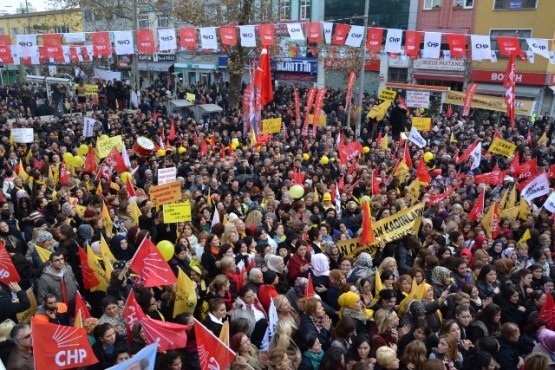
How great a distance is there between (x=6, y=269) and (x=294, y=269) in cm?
340

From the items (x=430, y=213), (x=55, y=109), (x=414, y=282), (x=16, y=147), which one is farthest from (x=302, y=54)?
(x=414, y=282)

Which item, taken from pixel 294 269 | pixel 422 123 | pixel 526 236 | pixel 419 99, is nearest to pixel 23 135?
pixel 294 269

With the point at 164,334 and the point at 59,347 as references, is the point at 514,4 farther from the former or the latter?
the point at 59,347

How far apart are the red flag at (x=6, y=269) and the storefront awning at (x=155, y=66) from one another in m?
42.0

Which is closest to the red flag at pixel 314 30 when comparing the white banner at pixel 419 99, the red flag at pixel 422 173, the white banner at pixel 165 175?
the white banner at pixel 419 99

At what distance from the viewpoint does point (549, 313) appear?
5625 millimetres

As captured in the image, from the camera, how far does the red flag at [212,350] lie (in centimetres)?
426

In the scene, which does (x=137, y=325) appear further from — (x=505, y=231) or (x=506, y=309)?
(x=505, y=231)

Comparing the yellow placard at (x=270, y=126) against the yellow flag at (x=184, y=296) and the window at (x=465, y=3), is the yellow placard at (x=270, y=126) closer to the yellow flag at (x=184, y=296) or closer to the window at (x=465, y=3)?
the yellow flag at (x=184, y=296)

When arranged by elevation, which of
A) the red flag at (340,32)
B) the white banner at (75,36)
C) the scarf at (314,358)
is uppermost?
the red flag at (340,32)

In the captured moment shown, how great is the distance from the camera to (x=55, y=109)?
25.2 metres

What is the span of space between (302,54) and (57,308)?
110ft

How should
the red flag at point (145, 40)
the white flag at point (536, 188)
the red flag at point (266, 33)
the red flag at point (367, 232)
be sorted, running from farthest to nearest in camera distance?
the red flag at point (145, 40)
the red flag at point (266, 33)
the white flag at point (536, 188)
the red flag at point (367, 232)

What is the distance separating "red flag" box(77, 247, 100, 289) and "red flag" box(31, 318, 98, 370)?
6.19ft
